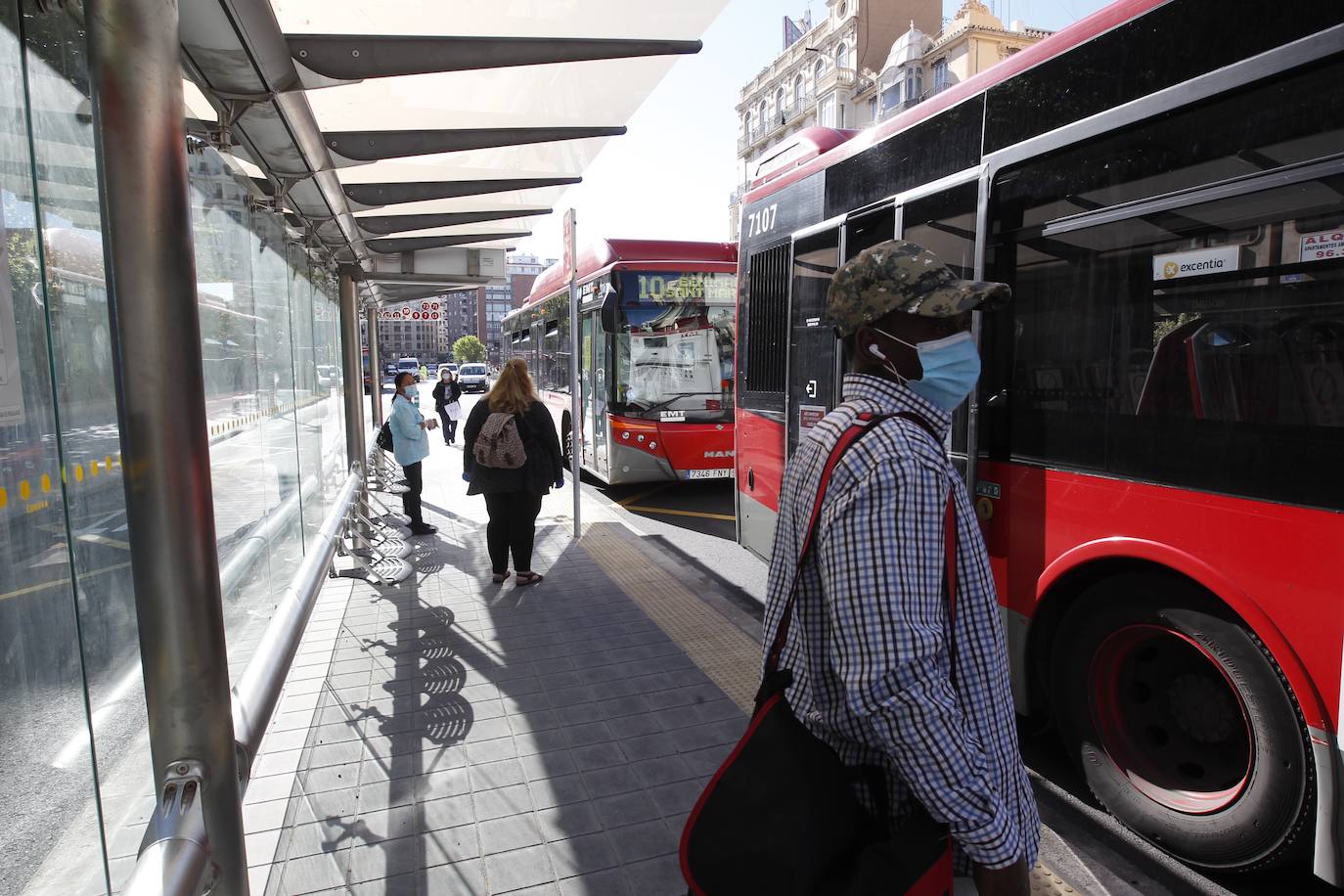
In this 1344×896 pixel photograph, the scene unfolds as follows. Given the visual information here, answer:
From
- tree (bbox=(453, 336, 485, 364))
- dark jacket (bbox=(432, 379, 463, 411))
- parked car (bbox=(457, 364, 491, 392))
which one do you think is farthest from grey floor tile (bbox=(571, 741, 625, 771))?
tree (bbox=(453, 336, 485, 364))

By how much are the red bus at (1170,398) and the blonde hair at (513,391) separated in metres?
3.38

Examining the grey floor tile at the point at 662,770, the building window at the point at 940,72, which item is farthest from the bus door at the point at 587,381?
the building window at the point at 940,72

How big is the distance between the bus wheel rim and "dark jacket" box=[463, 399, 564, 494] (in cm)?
411

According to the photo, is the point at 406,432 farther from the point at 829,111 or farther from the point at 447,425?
the point at 829,111

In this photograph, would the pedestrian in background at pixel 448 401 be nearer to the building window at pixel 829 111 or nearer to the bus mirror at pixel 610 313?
the bus mirror at pixel 610 313

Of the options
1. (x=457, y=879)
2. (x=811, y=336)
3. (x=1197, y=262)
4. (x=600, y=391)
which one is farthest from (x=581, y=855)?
(x=600, y=391)

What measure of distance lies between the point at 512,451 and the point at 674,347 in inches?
187

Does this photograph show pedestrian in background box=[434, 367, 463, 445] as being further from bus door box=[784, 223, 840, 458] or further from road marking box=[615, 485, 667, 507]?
bus door box=[784, 223, 840, 458]

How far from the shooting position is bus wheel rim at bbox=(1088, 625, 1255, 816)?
289 centimetres

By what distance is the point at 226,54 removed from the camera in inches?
101

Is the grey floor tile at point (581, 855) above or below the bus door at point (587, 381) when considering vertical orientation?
below

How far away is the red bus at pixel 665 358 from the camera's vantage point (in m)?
10.4

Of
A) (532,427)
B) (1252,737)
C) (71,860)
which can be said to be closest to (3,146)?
(71,860)

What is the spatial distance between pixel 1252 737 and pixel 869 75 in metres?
55.7
